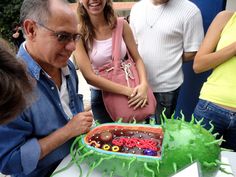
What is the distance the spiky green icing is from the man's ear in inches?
17.9

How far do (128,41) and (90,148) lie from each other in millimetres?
734

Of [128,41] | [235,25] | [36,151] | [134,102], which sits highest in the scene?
[235,25]

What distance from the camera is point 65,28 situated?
1.10 meters

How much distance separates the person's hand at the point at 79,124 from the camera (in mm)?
1107

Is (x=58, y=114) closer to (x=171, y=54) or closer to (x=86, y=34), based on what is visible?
(x=86, y=34)

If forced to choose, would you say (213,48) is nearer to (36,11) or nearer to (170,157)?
(170,157)

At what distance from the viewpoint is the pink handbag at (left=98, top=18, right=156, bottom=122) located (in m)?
1.51

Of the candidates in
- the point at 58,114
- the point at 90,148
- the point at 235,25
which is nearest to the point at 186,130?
the point at 90,148

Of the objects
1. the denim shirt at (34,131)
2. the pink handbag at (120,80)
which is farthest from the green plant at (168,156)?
the pink handbag at (120,80)

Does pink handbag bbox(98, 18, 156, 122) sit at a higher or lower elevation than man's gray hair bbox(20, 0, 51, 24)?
lower

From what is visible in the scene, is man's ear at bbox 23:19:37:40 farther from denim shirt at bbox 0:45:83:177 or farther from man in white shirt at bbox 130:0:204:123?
man in white shirt at bbox 130:0:204:123

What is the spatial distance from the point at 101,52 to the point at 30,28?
0.51m

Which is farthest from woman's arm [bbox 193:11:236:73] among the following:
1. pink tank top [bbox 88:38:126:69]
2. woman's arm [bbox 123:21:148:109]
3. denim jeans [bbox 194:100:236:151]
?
pink tank top [bbox 88:38:126:69]

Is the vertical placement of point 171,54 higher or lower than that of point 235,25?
lower
